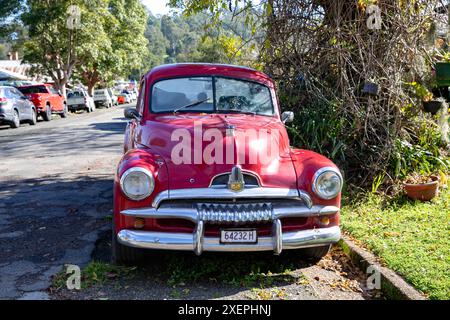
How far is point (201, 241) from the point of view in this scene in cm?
393

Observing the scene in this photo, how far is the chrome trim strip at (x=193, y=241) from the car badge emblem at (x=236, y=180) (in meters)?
0.44

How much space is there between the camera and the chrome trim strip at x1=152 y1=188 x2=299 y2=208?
4.01 meters

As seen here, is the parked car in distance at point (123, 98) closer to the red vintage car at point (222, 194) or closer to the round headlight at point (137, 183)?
the red vintage car at point (222, 194)

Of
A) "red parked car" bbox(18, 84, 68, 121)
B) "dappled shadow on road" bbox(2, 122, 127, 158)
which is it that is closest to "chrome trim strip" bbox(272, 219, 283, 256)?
Answer: "dappled shadow on road" bbox(2, 122, 127, 158)

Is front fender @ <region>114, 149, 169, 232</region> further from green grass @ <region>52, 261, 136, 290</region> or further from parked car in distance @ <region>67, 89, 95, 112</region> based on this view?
parked car in distance @ <region>67, 89, 95, 112</region>

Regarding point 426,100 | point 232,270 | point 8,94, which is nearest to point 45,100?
point 8,94

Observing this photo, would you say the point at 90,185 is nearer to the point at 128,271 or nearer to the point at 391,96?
the point at 128,271

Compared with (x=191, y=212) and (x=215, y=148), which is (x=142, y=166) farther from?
(x=215, y=148)

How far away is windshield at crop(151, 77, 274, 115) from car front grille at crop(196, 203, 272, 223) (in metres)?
1.61

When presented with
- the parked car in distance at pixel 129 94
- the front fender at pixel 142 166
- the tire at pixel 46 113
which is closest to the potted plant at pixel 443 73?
the front fender at pixel 142 166

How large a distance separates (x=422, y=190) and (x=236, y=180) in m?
3.31

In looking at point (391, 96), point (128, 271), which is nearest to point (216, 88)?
point (128, 271)

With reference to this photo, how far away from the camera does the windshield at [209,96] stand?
17.9 ft
